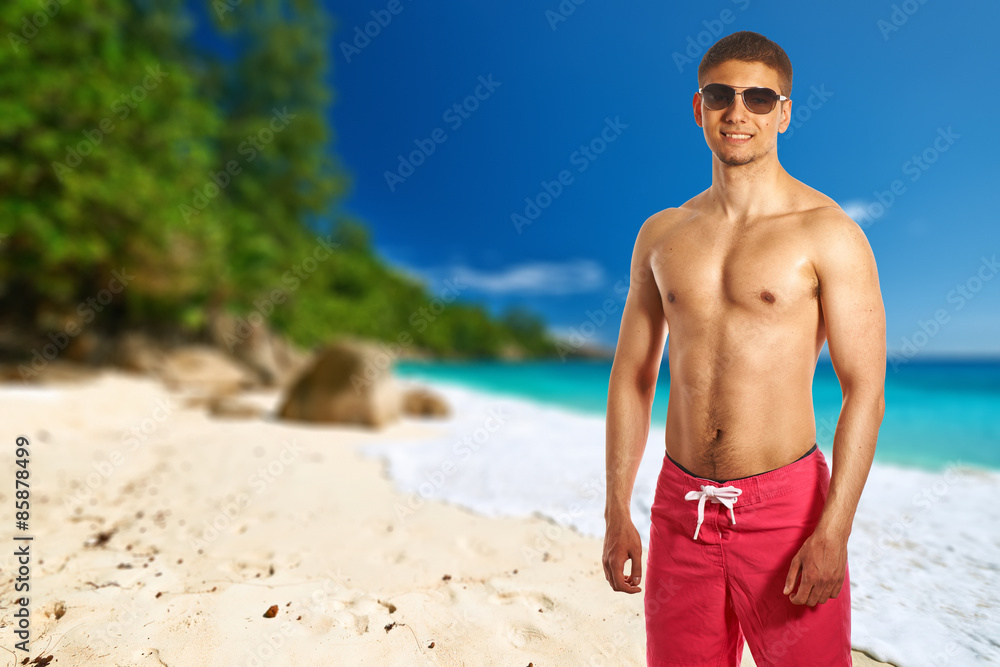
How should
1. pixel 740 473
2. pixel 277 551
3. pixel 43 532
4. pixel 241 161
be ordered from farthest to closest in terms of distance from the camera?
1. pixel 241 161
2. pixel 43 532
3. pixel 277 551
4. pixel 740 473

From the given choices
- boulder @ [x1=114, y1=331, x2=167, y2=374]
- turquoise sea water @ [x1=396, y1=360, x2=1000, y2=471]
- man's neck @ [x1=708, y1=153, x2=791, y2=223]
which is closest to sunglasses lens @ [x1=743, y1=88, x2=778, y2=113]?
man's neck @ [x1=708, y1=153, x2=791, y2=223]

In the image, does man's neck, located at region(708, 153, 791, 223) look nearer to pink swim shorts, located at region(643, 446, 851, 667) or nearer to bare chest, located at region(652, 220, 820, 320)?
bare chest, located at region(652, 220, 820, 320)

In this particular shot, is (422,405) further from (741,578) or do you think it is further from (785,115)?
(785,115)

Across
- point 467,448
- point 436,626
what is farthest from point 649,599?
point 467,448

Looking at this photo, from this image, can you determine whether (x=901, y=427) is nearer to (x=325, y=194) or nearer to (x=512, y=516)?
(x=512, y=516)

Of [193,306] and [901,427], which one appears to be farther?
[193,306]

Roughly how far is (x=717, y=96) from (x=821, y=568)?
128 cm

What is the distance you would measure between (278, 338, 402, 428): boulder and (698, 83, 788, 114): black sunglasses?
22.3 feet

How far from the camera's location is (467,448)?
5902 millimetres

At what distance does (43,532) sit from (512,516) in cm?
277

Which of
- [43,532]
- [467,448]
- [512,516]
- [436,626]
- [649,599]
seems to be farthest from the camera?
[467,448]

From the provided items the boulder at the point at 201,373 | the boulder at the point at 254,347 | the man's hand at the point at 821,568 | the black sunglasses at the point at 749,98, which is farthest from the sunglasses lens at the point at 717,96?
the boulder at the point at 254,347

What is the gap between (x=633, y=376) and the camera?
167cm

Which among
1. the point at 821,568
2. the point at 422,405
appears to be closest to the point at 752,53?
the point at 821,568
